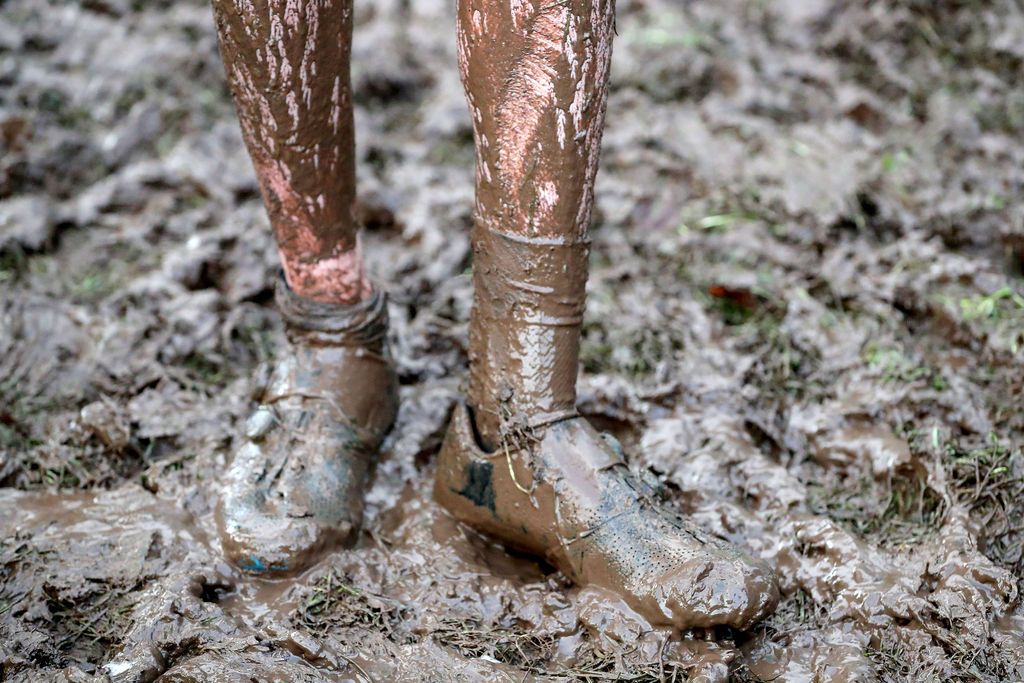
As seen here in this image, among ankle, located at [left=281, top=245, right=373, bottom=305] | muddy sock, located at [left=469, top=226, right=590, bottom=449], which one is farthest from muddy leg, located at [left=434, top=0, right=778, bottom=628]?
ankle, located at [left=281, top=245, right=373, bottom=305]

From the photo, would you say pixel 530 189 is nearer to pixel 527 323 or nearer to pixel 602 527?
pixel 527 323

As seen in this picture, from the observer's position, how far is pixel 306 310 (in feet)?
6.45

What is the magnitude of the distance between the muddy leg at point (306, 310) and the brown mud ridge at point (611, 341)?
10 cm

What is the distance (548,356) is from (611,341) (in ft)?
2.34

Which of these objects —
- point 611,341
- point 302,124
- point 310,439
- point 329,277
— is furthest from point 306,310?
point 611,341

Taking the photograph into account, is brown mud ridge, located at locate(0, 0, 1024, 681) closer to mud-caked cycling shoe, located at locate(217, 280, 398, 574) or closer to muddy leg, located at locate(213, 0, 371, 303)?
mud-caked cycling shoe, located at locate(217, 280, 398, 574)

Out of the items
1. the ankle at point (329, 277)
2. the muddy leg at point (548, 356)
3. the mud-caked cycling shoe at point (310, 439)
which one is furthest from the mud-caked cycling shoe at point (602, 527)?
the ankle at point (329, 277)

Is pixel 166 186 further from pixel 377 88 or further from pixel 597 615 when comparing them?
pixel 597 615

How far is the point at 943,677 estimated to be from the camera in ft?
4.91

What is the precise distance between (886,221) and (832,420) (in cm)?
84

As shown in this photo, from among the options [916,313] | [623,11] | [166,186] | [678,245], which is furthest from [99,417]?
[623,11]

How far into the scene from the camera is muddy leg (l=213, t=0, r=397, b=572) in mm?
1672

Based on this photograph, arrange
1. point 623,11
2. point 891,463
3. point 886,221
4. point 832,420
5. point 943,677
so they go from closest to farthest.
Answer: point 943,677
point 891,463
point 832,420
point 886,221
point 623,11

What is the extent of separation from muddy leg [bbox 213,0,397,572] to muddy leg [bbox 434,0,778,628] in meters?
0.27
